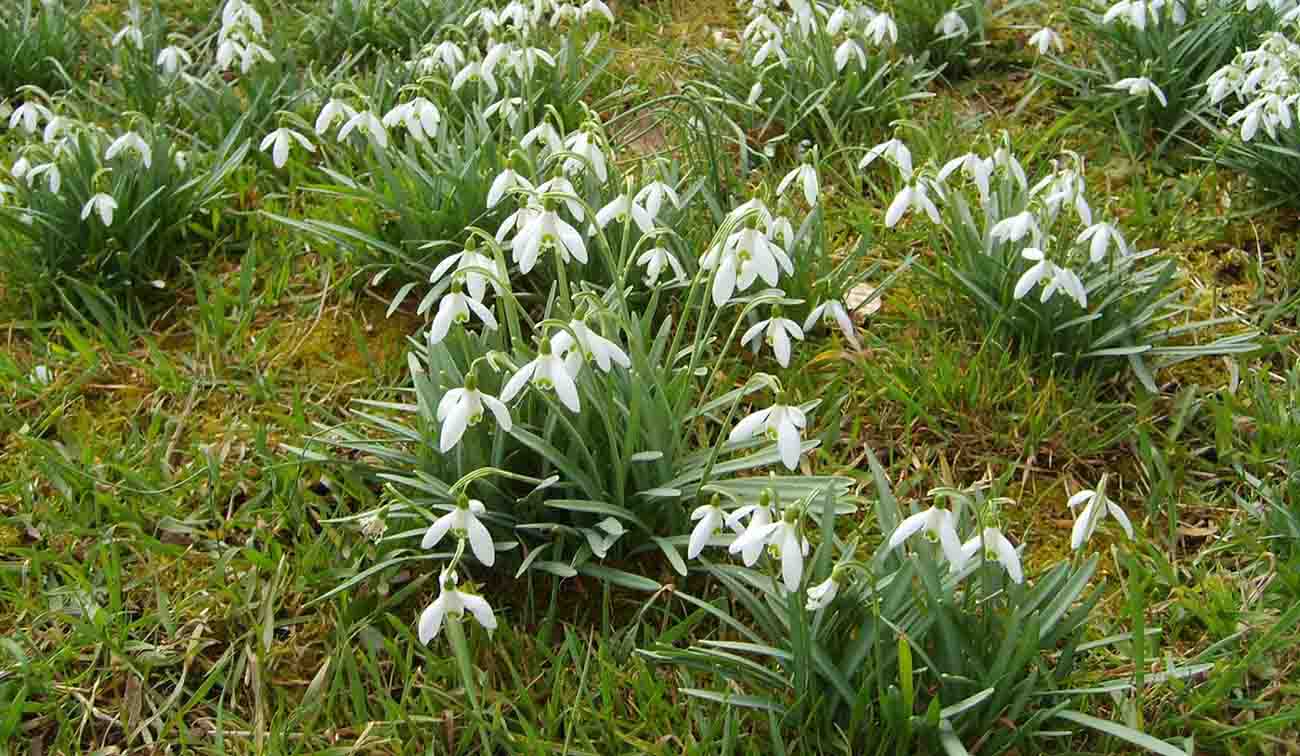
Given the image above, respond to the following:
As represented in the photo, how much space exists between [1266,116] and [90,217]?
2699 mm

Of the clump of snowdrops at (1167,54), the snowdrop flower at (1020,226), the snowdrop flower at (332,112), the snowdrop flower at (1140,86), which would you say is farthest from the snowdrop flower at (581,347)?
the clump of snowdrops at (1167,54)

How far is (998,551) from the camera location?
5.81 feet

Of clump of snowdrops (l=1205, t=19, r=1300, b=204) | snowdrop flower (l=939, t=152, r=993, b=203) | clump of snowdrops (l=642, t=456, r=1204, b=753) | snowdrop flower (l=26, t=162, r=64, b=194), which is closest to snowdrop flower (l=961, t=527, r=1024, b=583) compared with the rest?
clump of snowdrops (l=642, t=456, r=1204, b=753)

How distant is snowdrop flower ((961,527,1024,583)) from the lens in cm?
177

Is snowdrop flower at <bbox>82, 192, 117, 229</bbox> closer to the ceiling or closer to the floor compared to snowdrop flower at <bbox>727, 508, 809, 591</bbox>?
closer to the floor

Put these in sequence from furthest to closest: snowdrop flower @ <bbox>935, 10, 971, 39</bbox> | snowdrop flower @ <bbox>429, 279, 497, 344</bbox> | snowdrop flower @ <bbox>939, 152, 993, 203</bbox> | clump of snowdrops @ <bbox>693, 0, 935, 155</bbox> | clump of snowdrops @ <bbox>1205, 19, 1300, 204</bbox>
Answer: snowdrop flower @ <bbox>935, 10, 971, 39</bbox>, clump of snowdrops @ <bbox>693, 0, 935, 155</bbox>, clump of snowdrops @ <bbox>1205, 19, 1300, 204</bbox>, snowdrop flower @ <bbox>939, 152, 993, 203</bbox>, snowdrop flower @ <bbox>429, 279, 497, 344</bbox>

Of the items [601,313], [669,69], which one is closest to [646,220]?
[601,313]

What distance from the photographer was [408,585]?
221cm

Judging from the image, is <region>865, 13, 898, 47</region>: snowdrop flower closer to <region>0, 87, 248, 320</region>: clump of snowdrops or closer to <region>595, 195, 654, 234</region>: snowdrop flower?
<region>595, 195, 654, 234</region>: snowdrop flower

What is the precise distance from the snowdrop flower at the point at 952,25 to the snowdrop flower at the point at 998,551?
221cm

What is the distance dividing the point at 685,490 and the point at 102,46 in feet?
8.98

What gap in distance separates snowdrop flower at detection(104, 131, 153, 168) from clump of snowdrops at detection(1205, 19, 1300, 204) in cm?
250

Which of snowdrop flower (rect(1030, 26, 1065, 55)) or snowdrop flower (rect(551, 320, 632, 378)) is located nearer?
snowdrop flower (rect(551, 320, 632, 378))

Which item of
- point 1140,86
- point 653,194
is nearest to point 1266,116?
point 1140,86
